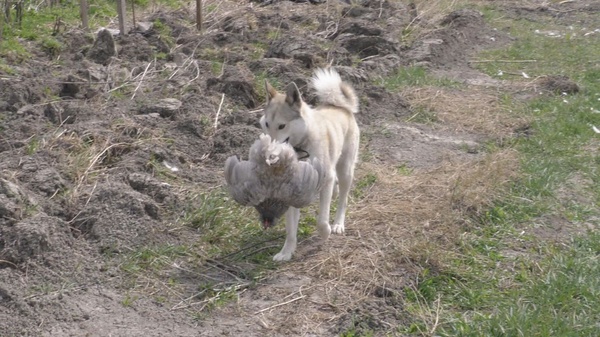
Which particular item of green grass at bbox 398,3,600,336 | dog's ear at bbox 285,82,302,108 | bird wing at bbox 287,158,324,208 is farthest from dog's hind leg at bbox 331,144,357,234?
bird wing at bbox 287,158,324,208

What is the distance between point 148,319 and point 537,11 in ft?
49.8

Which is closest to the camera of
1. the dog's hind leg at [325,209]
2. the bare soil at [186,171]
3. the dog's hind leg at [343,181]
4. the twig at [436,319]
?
the twig at [436,319]

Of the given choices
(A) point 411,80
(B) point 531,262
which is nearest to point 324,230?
(B) point 531,262

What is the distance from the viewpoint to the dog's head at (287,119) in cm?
558

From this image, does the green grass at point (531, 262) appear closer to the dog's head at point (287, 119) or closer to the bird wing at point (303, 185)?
the bird wing at point (303, 185)

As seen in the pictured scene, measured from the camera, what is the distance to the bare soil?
15.6ft

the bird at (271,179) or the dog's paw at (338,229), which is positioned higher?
the bird at (271,179)

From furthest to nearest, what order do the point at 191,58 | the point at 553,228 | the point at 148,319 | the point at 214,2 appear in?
1. the point at 214,2
2. the point at 191,58
3. the point at 553,228
4. the point at 148,319

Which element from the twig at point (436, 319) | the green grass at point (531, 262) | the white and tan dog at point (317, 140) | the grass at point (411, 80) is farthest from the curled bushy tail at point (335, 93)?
the grass at point (411, 80)

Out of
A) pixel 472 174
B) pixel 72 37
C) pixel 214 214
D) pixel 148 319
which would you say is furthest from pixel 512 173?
pixel 72 37

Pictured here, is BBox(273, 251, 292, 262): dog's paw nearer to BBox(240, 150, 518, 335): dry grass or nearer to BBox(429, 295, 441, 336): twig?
BBox(240, 150, 518, 335): dry grass

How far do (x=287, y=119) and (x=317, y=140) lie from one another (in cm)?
24

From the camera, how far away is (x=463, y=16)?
50.2ft

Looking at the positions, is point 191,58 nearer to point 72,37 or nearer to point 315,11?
point 72,37
